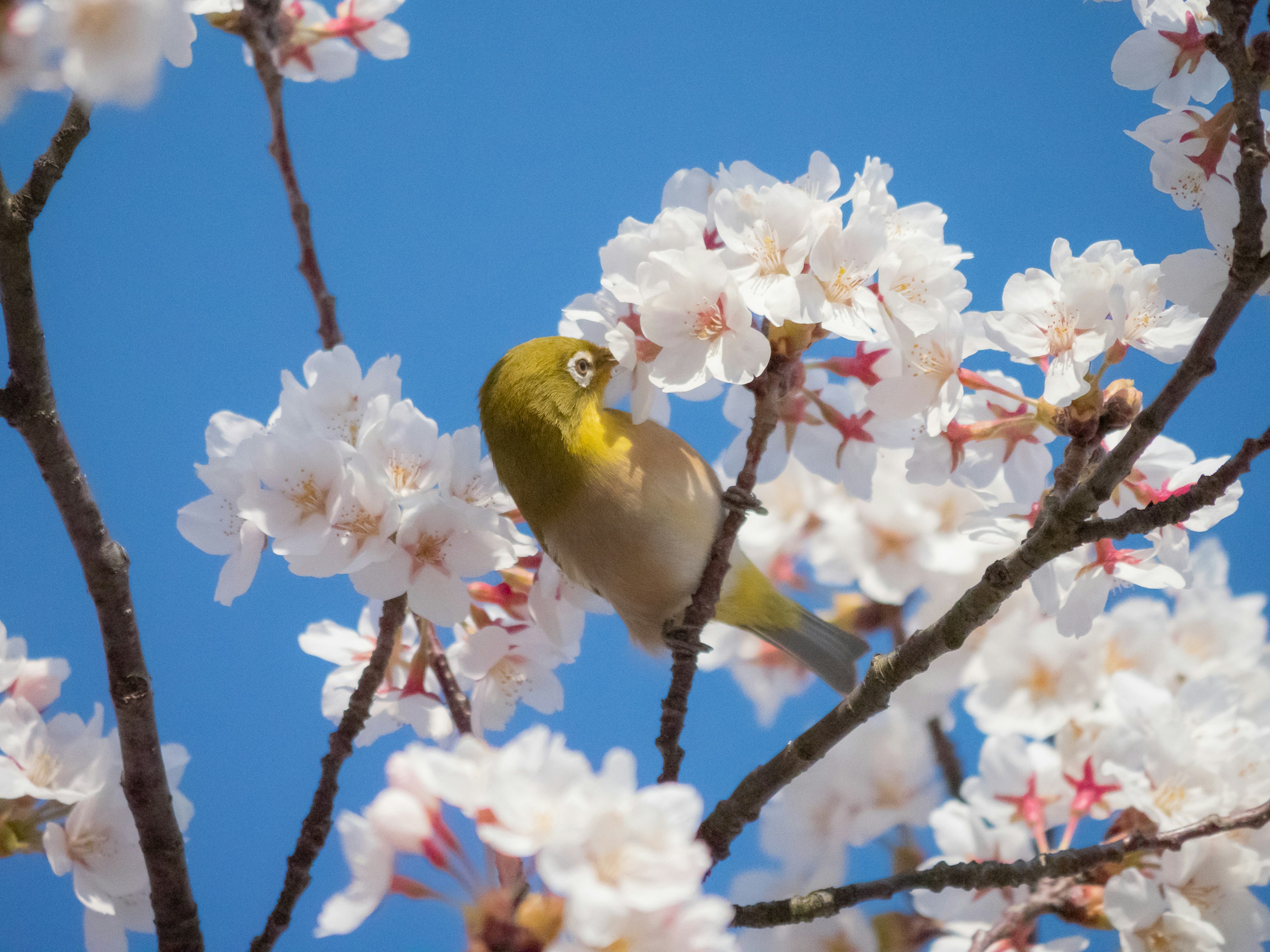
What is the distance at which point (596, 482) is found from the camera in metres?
0.99

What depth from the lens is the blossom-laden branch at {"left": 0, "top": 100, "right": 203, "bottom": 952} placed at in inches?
25.0

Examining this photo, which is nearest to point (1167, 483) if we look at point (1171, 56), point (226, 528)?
point (1171, 56)

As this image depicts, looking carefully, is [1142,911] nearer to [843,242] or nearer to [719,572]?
[719,572]

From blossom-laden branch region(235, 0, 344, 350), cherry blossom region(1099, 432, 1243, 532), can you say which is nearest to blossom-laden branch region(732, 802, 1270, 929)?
cherry blossom region(1099, 432, 1243, 532)

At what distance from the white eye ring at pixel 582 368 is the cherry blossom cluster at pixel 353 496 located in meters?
0.18

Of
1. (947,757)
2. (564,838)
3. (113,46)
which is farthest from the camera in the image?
(947,757)

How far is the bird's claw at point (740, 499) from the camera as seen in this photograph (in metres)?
0.85

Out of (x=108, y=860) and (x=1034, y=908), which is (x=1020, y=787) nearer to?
(x=1034, y=908)

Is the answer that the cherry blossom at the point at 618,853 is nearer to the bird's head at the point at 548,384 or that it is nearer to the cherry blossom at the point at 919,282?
the cherry blossom at the point at 919,282

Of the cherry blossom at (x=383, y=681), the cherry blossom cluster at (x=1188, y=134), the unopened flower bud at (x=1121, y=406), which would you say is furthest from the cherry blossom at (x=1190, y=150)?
the cherry blossom at (x=383, y=681)

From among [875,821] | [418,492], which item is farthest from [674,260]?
[875,821]

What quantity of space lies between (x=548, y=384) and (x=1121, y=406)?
20.5 inches

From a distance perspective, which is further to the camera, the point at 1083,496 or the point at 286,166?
the point at 286,166

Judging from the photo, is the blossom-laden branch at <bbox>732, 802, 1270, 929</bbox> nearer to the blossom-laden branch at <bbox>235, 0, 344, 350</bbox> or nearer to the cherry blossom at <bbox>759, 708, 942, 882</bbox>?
the cherry blossom at <bbox>759, 708, 942, 882</bbox>
